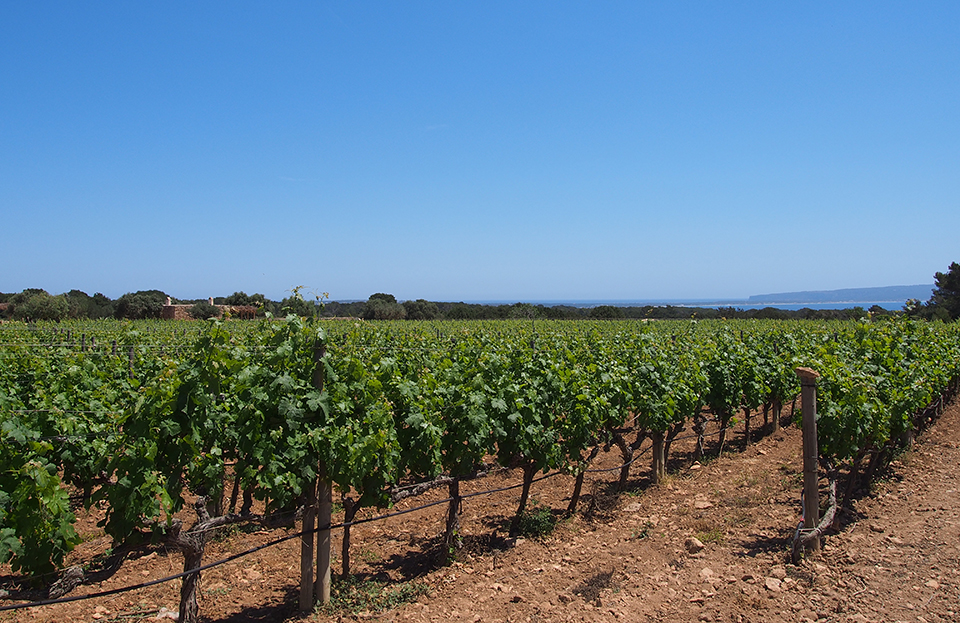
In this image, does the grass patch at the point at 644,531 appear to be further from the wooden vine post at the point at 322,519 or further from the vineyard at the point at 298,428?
the wooden vine post at the point at 322,519

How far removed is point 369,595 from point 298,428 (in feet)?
5.00

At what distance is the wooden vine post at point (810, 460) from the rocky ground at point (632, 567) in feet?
0.87

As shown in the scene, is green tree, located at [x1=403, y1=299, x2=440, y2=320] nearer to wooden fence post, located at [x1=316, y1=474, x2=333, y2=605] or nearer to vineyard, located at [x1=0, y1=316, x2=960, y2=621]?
vineyard, located at [x1=0, y1=316, x2=960, y2=621]

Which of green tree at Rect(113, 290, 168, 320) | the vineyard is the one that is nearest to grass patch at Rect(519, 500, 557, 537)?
the vineyard

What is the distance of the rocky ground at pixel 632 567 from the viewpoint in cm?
404

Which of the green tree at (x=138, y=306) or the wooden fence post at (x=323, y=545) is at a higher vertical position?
the green tree at (x=138, y=306)

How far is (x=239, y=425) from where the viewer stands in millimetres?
4031

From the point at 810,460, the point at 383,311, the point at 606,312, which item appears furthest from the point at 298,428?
the point at 606,312

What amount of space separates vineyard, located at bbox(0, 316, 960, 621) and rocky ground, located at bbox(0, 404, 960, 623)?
370mm

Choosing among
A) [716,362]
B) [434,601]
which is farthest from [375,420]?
[716,362]

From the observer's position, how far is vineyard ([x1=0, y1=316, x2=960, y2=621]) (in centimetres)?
358

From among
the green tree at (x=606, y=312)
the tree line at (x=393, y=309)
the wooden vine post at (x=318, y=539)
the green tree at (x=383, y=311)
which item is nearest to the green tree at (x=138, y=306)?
the tree line at (x=393, y=309)

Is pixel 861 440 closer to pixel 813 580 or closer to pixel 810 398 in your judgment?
pixel 810 398

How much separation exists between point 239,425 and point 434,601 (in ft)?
6.65
